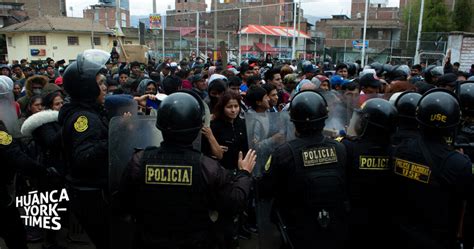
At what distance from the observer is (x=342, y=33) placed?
56.7 metres

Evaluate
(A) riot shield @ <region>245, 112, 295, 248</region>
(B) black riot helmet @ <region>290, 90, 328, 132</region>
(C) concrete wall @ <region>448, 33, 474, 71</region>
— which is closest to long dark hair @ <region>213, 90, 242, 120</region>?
(A) riot shield @ <region>245, 112, 295, 248</region>

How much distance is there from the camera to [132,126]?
3.04 m

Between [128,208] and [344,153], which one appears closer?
[128,208]

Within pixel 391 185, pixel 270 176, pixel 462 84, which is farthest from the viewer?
pixel 462 84

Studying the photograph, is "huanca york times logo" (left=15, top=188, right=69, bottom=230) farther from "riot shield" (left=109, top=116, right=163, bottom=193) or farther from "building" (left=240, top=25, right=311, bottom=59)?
"building" (left=240, top=25, right=311, bottom=59)

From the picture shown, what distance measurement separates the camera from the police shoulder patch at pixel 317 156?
267 centimetres

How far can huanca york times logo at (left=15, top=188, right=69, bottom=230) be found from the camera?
4.24 m

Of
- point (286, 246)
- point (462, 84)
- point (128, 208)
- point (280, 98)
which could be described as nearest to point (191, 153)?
point (128, 208)

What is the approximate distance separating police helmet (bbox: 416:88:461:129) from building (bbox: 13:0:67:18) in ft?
188

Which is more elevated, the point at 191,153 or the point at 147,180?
the point at 191,153

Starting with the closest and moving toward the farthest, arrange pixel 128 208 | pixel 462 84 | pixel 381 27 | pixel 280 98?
1. pixel 128 208
2. pixel 462 84
3. pixel 280 98
4. pixel 381 27

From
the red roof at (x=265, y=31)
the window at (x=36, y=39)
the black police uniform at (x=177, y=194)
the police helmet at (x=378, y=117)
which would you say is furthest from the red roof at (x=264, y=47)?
the black police uniform at (x=177, y=194)

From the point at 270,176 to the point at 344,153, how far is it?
1.89 ft

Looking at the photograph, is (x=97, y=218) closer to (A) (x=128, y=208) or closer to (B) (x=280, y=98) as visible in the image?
(A) (x=128, y=208)
